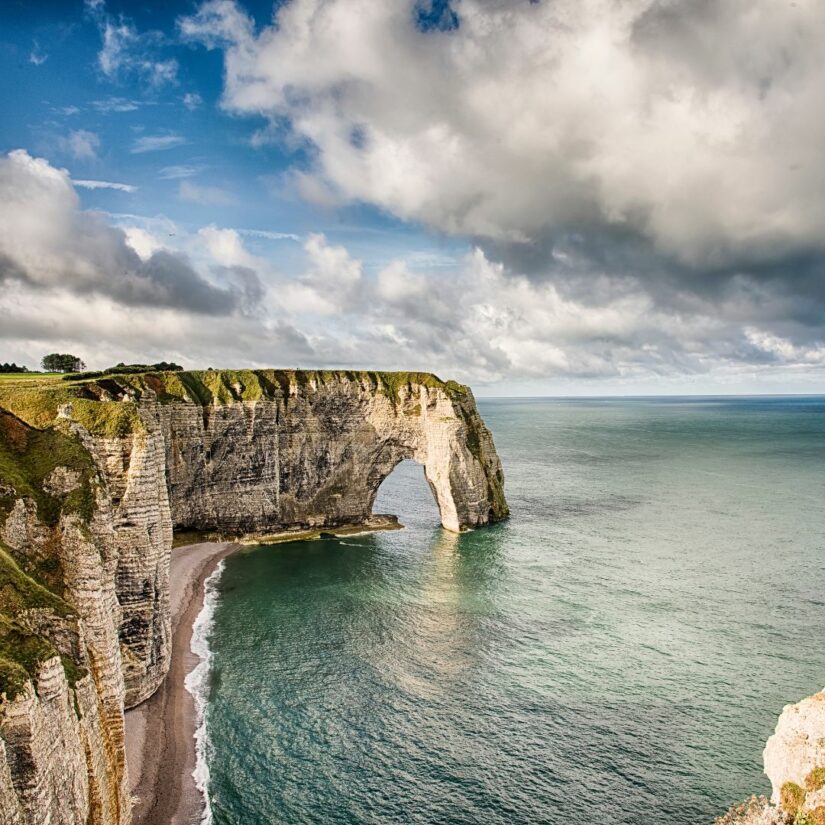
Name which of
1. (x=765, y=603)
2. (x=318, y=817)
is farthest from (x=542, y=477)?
(x=318, y=817)

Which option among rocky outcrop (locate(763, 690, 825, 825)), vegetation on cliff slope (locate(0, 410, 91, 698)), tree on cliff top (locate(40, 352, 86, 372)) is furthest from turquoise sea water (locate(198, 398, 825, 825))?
tree on cliff top (locate(40, 352, 86, 372))

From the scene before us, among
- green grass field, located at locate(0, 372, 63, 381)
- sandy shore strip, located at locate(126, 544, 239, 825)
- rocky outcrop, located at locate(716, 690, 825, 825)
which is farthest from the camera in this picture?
green grass field, located at locate(0, 372, 63, 381)

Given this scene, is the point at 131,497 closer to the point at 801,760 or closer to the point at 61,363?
the point at 801,760

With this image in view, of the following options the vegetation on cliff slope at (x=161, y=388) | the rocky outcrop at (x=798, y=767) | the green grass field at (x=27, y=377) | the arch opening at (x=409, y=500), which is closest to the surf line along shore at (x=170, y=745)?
the vegetation on cliff slope at (x=161, y=388)

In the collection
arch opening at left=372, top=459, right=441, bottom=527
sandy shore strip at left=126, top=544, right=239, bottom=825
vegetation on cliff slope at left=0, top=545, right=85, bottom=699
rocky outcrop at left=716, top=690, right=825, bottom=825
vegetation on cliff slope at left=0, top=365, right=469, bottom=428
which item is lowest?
sandy shore strip at left=126, top=544, right=239, bottom=825

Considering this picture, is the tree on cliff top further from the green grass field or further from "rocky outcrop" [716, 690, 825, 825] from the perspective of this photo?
"rocky outcrop" [716, 690, 825, 825]

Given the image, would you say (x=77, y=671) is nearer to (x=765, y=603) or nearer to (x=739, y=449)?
(x=765, y=603)

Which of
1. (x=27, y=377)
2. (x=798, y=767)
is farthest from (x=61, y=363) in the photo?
(x=798, y=767)
